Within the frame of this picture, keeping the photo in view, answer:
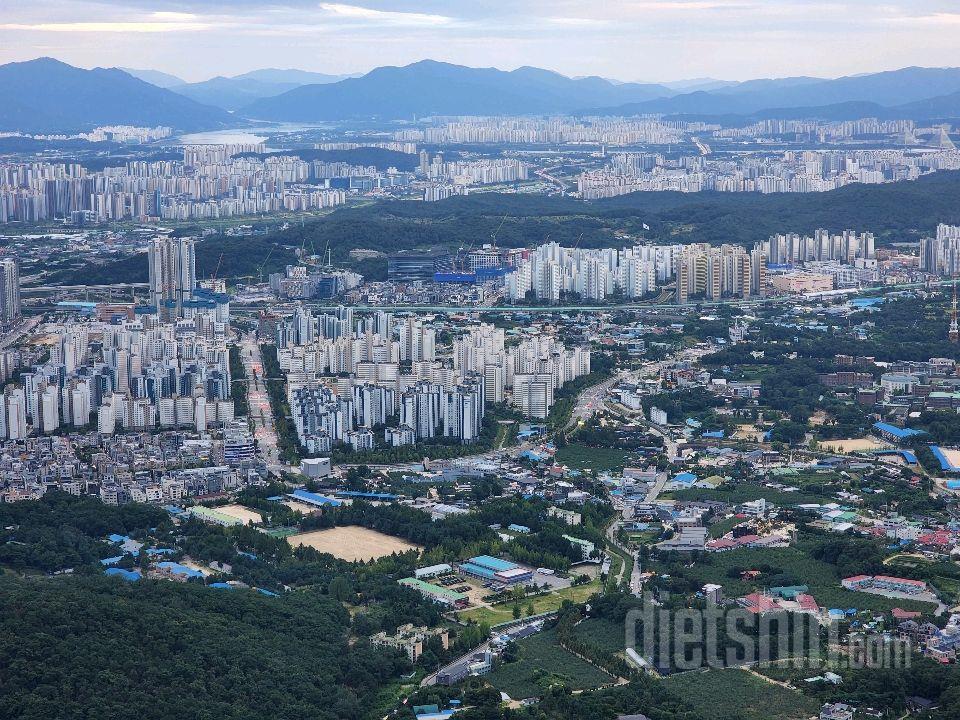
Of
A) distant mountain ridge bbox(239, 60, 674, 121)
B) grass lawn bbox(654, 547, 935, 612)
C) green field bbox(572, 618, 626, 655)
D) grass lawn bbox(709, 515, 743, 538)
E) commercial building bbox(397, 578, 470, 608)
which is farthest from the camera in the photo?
distant mountain ridge bbox(239, 60, 674, 121)

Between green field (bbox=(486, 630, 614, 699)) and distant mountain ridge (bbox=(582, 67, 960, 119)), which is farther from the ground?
distant mountain ridge (bbox=(582, 67, 960, 119))

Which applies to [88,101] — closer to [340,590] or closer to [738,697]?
[340,590]

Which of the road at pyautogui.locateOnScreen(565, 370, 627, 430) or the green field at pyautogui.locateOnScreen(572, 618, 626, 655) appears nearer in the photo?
the green field at pyautogui.locateOnScreen(572, 618, 626, 655)

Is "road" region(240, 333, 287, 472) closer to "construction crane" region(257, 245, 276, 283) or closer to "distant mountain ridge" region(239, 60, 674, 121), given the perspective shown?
"construction crane" region(257, 245, 276, 283)

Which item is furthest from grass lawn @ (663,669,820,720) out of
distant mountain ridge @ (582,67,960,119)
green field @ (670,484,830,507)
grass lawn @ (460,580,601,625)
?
distant mountain ridge @ (582,67,960,119)

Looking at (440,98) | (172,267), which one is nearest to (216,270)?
(172,267)

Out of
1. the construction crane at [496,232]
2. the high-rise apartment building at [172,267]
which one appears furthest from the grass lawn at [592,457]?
the construction crane at [496,232]

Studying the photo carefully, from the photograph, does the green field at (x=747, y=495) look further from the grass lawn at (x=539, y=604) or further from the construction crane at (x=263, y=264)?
the construction crane at (x=263, y=264)
